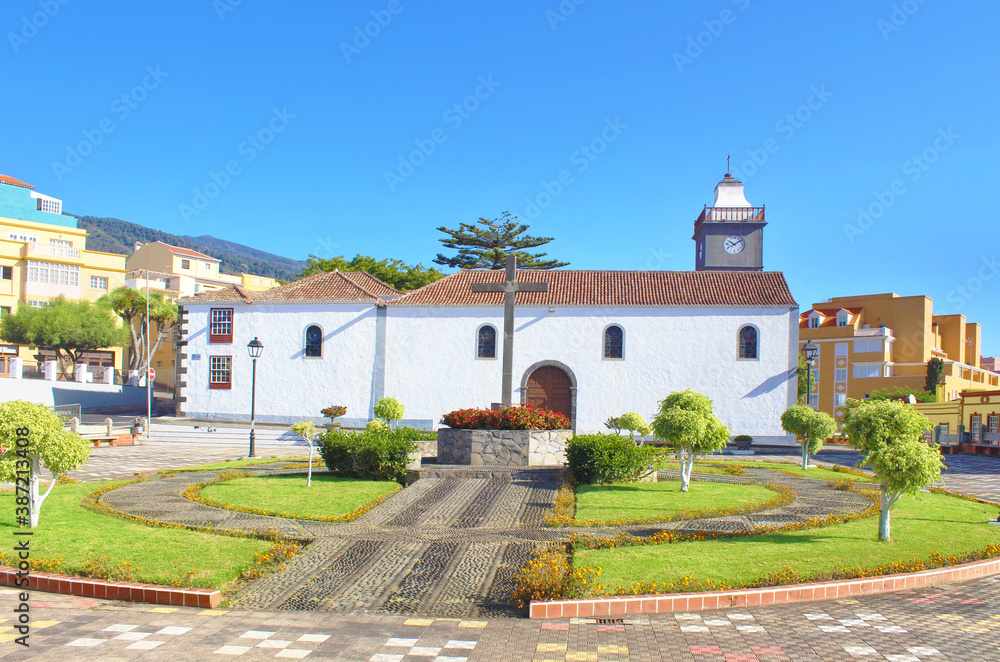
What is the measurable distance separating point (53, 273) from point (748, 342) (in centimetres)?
4601

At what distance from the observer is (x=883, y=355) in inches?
2090

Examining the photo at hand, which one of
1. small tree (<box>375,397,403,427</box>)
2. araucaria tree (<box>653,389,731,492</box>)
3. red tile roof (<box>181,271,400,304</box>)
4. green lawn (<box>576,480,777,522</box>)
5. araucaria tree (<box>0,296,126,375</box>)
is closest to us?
green lawn (<box>576,480,777,522</box>)

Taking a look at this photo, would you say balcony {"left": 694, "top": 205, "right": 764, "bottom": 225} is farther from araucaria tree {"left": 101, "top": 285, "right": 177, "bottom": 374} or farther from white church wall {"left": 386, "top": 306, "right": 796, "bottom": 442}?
araucaria tree {"left": 101, "top": 285, "right": 177, "bottom": 374}

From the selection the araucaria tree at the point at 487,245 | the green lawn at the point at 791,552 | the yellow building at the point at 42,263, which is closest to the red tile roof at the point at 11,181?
the yellow building at the point at 42,263

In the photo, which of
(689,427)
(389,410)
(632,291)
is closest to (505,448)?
(689,427)

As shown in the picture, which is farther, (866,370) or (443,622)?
(866,370)

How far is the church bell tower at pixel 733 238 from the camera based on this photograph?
41.8m

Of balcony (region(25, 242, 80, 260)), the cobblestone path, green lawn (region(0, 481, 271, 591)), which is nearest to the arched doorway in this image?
the cobblestone path

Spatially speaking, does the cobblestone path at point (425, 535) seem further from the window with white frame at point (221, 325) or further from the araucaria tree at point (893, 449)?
the window with white frame at point (221, 325)

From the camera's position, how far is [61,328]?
44750 millimetres

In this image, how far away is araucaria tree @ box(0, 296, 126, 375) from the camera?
44531 millimetres

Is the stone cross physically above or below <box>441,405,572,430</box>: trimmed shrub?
above

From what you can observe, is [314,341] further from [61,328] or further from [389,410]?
[61,328]

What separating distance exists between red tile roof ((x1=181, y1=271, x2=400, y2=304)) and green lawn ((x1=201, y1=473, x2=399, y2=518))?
17.5m
